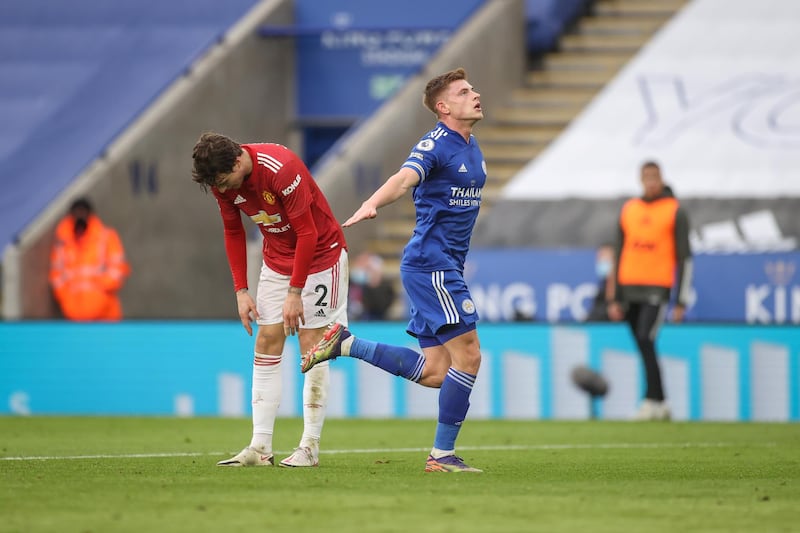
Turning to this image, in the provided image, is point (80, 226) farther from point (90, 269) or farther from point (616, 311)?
point (616, 311)

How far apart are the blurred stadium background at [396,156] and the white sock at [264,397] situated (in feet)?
21.4

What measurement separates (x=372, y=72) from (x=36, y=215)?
6.05 m

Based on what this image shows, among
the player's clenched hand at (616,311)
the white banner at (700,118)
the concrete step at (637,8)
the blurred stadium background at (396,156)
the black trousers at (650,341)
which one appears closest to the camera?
the black trousers at (650,341)

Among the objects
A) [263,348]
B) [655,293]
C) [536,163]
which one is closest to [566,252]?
[536,163]

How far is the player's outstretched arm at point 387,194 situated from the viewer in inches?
287

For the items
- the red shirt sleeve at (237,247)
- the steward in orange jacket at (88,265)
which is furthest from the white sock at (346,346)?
the steward in orange jacket at (88,265)

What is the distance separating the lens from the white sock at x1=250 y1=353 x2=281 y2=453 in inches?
336

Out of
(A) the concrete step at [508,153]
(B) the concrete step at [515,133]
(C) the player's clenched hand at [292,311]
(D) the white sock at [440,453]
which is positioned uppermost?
(B) the concrete step at [515,133]

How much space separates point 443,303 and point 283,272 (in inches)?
38.6

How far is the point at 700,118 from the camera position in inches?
850

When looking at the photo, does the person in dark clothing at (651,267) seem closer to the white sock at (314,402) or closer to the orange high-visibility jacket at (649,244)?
the orange high-visibility jacket at (649,244)

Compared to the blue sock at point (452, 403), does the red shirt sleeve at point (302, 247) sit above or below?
above

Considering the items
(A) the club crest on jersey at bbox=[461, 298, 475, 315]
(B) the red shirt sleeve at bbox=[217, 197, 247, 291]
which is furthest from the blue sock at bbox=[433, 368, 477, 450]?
(B) the red shirt sleeve at bbox=[217, 197, 247, 291]

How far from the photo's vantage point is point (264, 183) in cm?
822
